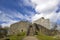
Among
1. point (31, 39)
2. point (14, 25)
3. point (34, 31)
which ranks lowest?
point (31, 39)

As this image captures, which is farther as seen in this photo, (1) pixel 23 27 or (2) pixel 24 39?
(1) pixel 23 27

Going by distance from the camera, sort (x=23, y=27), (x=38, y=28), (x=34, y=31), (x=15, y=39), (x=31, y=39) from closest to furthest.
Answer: (x=31, y=39) → (x=15, y=39) → (x=34, y=31) → (x=38, y=28) → (x=23, y=27)

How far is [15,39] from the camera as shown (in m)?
65.7

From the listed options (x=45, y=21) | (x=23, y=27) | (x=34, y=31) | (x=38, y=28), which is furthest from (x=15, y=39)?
(x=45, y=21)

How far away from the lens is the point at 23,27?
108688 mm

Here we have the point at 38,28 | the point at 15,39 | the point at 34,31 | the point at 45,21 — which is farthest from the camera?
the point at 45,21

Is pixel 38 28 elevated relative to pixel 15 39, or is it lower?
elevated

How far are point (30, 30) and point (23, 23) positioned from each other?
20.0 m

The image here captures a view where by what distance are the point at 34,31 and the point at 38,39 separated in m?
25.0

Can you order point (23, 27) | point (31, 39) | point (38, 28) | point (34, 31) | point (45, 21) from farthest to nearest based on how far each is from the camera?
1. point (45, 21)
2. point (23, 27)
3. point (38, 28)
4. point (34, 31)
5. point (31, 39)

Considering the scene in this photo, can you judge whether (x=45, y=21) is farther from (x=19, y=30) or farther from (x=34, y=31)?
(x=34, y=31)

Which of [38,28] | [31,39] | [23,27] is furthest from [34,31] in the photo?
[31,39]

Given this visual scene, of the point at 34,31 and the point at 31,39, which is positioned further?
the point at 34,31

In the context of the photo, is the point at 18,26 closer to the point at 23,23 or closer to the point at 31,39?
the point at 23,23
